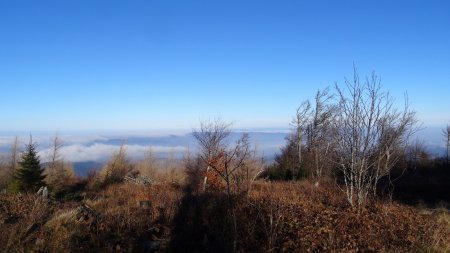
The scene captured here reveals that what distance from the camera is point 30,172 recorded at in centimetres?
2470

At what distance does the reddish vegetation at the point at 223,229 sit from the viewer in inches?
369

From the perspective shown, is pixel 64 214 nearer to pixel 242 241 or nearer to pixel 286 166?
pixel 242 241

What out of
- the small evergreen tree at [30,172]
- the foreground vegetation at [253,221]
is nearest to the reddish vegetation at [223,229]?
the foreground vegetation at [253,221]

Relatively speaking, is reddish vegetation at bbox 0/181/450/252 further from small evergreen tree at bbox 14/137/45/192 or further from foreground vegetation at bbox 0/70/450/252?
small evergreen tree at bbox 14/137/45/192

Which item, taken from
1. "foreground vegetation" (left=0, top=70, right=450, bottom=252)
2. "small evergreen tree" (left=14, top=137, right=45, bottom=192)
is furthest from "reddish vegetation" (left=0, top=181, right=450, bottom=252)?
"small evergreen tree" (left=14, top=137, right=45, bottom=192)

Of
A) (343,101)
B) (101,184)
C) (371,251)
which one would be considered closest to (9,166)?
(101,184)

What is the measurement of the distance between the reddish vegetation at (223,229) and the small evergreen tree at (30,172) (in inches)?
459

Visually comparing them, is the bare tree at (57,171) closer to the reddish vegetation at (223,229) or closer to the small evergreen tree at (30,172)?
the small evergreen tree at (30,172)

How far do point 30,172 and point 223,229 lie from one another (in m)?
18.5

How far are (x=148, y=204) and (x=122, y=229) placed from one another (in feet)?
8.63

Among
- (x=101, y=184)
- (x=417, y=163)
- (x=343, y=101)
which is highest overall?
(x=343, y=101)

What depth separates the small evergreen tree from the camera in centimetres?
2380

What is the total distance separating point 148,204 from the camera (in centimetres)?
1355

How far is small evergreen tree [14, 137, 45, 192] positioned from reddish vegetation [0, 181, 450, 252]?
11669 mm
